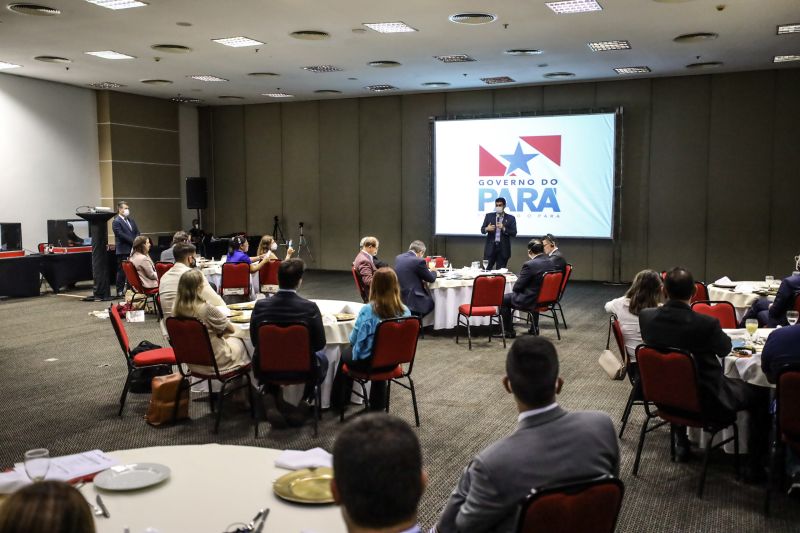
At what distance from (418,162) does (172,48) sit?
644 cm

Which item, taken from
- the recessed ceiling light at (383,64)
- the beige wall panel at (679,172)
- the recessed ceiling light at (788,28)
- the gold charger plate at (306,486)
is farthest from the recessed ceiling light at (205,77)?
the gold charger plate at (306,486)

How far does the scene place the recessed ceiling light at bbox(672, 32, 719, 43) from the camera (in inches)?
391

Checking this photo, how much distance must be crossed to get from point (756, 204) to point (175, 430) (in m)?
11.7

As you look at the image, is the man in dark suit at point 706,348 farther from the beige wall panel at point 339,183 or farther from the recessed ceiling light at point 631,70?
the beige wall panel at point 339,183

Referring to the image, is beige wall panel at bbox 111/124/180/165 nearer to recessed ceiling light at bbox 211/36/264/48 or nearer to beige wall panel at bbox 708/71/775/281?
recessed ceiling light at bbox 211/36/264/48

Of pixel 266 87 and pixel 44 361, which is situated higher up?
pixel 266 87

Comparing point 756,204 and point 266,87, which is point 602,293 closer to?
point 756,204

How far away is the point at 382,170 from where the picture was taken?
53.8 ft

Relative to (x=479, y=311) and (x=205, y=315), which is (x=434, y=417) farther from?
(x=479, y=311)

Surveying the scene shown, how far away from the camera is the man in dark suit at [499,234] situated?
483 inches

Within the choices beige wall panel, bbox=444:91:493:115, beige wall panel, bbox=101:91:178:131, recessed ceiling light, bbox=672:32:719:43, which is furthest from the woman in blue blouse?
beige wall panel, bbox=101:91:178:131

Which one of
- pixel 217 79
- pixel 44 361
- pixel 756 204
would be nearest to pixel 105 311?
pixel 44 361

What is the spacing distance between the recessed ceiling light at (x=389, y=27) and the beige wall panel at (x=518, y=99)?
18.6ft

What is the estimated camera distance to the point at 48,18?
29.7 ft
